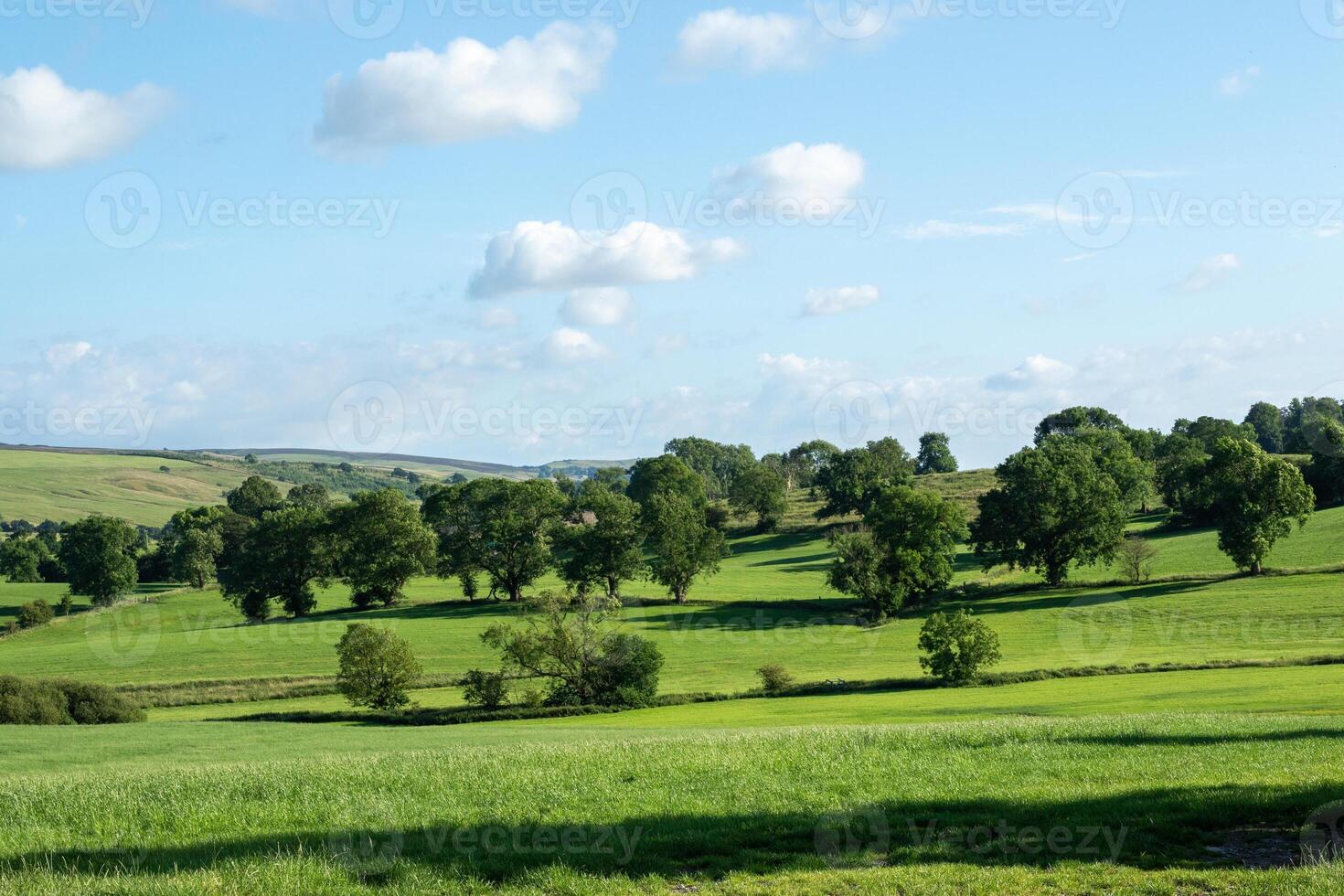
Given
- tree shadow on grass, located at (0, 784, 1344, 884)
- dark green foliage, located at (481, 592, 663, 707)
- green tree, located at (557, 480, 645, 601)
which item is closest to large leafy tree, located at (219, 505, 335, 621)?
green tree, located at (557, 480, 645, 601)

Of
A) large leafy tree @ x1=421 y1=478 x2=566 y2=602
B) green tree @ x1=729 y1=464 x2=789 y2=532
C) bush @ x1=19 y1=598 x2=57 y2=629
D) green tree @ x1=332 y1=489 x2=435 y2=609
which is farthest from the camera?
green tree @ x1=729 y1=464 x2=789 y2=532

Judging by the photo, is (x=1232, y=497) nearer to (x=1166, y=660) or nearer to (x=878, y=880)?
(x=1166, y=660)

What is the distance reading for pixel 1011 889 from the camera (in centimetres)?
978

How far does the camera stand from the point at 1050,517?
92.8 m

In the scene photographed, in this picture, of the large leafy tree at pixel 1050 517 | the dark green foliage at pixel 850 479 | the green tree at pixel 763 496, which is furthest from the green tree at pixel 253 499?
the large leafy tree at pixel 1050 517

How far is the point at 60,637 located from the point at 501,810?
92.8 m

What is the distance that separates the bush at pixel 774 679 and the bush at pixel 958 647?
26.1 feet

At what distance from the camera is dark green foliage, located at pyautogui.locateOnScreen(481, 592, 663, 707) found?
56406 mm

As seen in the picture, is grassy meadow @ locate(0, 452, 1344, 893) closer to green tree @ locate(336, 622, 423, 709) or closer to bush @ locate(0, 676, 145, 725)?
bush @ locate(0, 676, 145, 725)

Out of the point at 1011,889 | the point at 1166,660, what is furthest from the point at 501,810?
the point at 1166,660

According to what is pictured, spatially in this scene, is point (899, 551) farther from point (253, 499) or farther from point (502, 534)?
point (253, 499)

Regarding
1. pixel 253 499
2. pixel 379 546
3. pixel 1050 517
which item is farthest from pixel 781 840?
pixel 253 499

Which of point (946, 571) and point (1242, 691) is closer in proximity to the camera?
point (1242, 691)

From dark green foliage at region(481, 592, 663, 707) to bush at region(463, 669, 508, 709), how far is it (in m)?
2.30
